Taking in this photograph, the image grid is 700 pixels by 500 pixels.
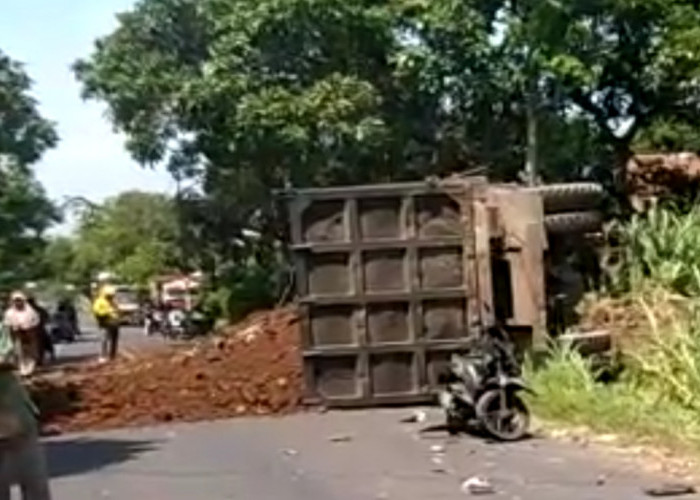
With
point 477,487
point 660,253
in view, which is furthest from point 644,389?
point 477,487

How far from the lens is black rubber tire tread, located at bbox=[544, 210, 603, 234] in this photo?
774 inches

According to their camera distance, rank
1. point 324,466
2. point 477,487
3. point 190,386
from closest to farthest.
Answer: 1. point 477,487
2. point 324,466
3. point 190,386

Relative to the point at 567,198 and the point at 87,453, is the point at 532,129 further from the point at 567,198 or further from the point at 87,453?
the point at 87,453

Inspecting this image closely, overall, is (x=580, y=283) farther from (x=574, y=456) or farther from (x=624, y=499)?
(x=624, y=499)

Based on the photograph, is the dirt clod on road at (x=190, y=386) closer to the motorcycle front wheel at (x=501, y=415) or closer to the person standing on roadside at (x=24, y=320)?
the person standing on roadside at (x=24, y=320)

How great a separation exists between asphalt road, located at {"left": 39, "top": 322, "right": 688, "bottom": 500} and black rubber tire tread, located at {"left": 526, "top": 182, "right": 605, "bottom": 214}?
3098mm

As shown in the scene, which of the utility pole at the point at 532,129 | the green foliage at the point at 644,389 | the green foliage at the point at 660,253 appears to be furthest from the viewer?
the utility pole at the point at 532,129

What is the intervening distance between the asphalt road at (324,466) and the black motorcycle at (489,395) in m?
0.23

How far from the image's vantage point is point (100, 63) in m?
35.4

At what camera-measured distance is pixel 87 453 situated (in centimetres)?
1636

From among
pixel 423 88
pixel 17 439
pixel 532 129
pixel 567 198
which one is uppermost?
pixel 423 88

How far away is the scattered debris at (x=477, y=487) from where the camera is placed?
12070 mm

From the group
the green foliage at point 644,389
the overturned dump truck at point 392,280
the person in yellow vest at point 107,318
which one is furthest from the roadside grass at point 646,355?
the person in yellow vest at point 107,318

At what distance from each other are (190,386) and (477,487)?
8.64 meters
